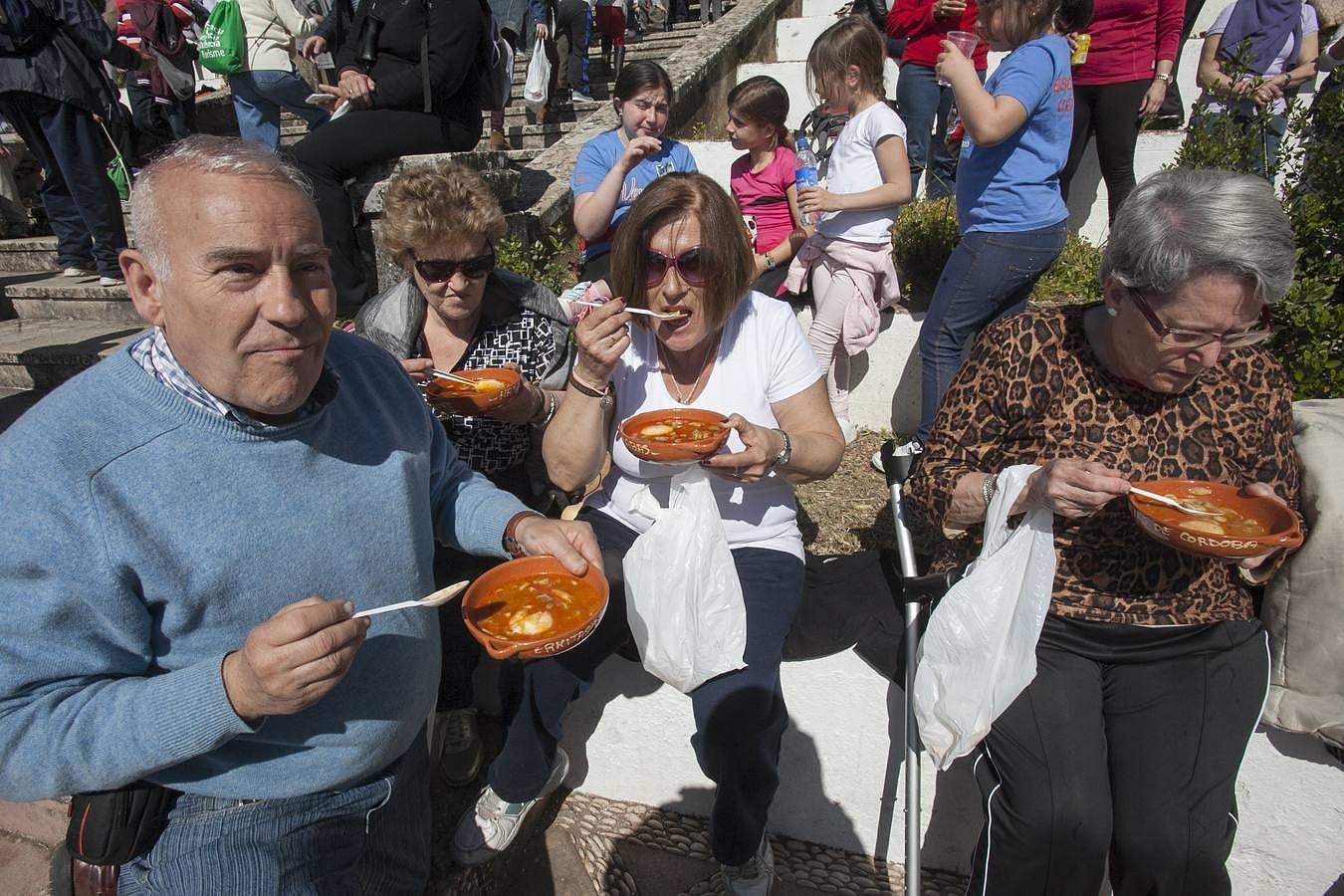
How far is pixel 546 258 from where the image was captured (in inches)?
210

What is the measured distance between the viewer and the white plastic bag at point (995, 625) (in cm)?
186

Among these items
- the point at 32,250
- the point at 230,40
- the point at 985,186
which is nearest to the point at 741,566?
the point at 985,186

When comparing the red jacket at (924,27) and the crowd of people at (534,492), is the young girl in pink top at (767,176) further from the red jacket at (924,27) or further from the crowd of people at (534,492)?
the red jacket at (924,27)

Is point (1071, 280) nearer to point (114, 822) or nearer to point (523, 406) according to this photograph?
point (523, 406)

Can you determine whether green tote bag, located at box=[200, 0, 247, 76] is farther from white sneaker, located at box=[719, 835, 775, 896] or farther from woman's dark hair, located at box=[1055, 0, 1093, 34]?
white sneaker, located at box=[719, 835, 775, 896]

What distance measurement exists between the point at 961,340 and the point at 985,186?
704mm

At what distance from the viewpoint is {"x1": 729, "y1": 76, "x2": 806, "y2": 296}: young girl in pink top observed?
4367 mm

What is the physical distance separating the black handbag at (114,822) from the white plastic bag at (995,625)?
1.78 metres

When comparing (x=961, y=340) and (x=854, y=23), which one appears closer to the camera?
(x=961, y=340)

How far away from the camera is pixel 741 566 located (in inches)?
90.4

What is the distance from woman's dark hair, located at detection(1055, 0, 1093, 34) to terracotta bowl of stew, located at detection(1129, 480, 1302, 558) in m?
2.38

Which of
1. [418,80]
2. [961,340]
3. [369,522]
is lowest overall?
[961,340]

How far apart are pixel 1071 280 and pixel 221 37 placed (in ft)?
19.5

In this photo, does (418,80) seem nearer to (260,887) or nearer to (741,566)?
(741,566)
